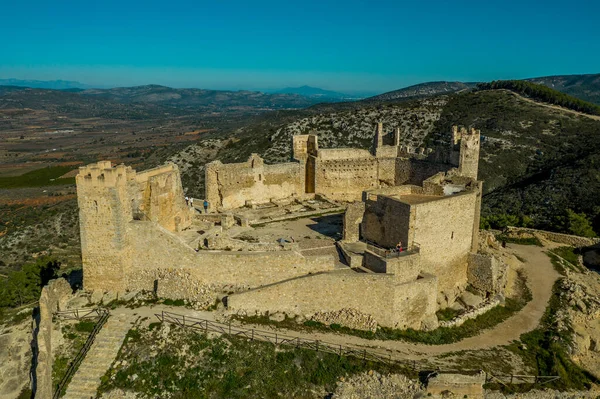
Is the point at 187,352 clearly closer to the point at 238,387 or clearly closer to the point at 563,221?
the point at 238,387

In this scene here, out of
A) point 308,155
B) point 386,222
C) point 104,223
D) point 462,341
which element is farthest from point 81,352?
point 308,155

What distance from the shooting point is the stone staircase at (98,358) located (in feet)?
53.9

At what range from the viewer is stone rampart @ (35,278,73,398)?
653 inches

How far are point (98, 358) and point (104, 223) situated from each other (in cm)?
577

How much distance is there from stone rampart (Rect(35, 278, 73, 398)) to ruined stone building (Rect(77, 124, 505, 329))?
3.78ft

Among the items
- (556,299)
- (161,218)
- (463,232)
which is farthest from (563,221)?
(161,218)

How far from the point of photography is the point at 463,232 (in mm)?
23953

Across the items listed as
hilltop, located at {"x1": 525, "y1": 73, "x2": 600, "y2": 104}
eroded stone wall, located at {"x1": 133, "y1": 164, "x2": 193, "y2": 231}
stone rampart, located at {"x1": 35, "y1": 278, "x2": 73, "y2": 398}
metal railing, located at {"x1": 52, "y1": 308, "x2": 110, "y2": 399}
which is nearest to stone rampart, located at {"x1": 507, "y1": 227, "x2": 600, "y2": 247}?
eroded stone wall, located at {"x1": 133, "y1": 164, "x2": 193, "y2": 231}

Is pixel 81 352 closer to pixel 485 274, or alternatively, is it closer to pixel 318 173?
pixel 485 274

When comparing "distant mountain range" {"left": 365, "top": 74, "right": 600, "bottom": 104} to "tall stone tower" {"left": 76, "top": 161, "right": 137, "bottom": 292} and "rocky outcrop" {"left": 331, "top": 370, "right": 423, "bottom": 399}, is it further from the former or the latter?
"rocky outcrop" {"left": 331, "top": 370, "right": 423, "bottom": 399}

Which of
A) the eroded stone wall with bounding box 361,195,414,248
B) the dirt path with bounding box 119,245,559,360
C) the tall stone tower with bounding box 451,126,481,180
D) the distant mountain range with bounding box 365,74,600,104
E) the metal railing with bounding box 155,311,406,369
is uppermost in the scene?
the distant mountain range with bounding box 365,74,600,104

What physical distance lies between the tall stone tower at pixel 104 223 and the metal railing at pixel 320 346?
363 centimetres

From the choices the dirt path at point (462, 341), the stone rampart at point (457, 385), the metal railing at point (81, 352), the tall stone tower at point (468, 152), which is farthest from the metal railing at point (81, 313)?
the tall stone tower at point (468, 152)

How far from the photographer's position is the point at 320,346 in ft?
58.9
